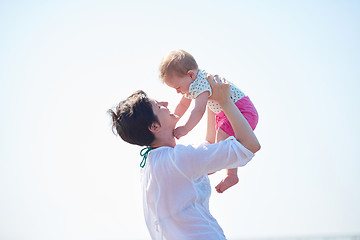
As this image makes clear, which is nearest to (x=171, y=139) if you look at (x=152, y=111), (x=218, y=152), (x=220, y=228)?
(x=152, y=111)

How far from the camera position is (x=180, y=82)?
3.00 m

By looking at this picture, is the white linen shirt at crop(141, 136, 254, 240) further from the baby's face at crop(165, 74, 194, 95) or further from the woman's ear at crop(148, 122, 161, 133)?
the baby's face at crop(165, 74, 194, 95)

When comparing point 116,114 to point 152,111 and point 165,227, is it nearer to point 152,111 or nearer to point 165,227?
point 152,111

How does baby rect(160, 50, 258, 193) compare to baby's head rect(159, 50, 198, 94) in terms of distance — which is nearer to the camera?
baby rect(160, 50, 258, 193)

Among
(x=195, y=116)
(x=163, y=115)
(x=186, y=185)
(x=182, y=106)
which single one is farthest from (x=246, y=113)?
(x=186, y=185)

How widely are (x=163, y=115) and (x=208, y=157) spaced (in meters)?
0.45

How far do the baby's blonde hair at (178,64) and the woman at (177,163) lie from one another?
49 cm

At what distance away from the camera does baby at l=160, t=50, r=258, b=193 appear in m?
2.78

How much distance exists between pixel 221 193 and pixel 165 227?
2.90ft

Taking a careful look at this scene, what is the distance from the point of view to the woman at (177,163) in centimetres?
230

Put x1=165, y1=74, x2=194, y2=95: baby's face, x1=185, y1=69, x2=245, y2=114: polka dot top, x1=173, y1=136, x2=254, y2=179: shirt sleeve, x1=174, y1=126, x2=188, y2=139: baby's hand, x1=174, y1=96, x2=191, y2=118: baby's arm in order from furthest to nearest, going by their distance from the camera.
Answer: x1=174, y1=96, x2=191, y2=118: baby's arm < x1=165, y1=74, x2=194, y2=95: baby's face < x1=185, y1=69, x2=245, y2=114: polka dot top < x1=174, y1=126, x2=188, y2=139: baby's hand < x1=173, y1=136, x2=254, y2=179: shirt sleeve

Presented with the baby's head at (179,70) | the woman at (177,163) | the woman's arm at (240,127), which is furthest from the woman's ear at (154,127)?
the baby's head at (179,70)

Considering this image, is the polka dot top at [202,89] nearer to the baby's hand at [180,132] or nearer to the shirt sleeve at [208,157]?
the baby's hand at [180,132]

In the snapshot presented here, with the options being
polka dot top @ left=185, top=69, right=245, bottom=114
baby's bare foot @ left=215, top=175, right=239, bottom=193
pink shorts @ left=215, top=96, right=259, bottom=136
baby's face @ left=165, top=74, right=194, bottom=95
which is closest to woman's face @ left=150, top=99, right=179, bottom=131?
polka dot top @ left=185, top=69, right=245, bottom=114
